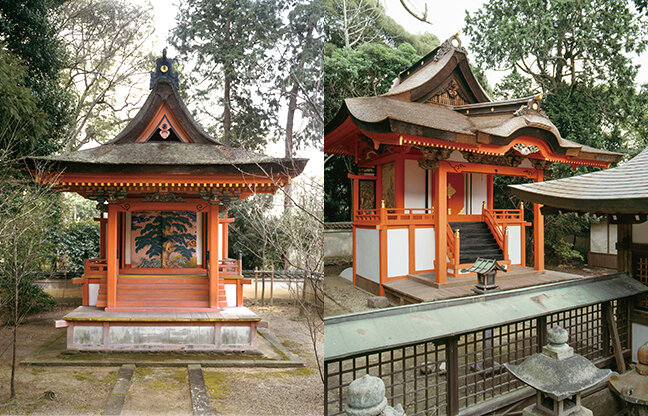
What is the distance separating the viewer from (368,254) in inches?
189

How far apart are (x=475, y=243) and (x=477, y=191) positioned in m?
1.04

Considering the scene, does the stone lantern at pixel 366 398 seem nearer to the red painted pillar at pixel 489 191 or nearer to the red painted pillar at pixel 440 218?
the red painted pillar at pixel 440 218

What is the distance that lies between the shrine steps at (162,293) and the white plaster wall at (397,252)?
93.7 inches

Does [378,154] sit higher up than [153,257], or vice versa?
[378,154]

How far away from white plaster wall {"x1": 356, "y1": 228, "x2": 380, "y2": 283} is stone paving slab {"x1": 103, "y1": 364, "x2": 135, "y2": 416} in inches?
110

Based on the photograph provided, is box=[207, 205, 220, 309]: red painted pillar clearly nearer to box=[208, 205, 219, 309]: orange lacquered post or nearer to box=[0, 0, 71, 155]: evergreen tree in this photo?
box=[208, 205, 219, 309]: orange lacquered post

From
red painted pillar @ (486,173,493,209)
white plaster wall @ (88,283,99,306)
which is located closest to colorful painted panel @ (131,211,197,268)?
white plaster wall @ (88,283,99,306)

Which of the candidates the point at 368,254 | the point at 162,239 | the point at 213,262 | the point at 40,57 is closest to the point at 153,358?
the point at 213,262

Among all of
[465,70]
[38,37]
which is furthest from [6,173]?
[465,70]

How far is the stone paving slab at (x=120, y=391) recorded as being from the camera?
10.8 ft

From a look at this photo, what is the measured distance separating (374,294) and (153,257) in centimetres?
325

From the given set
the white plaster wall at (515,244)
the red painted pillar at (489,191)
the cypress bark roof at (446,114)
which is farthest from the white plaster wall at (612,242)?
the red painted pillar at (489,191)

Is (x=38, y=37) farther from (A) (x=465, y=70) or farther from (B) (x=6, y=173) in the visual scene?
(A) (x=465, y=70)

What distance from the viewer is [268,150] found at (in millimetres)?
7523
